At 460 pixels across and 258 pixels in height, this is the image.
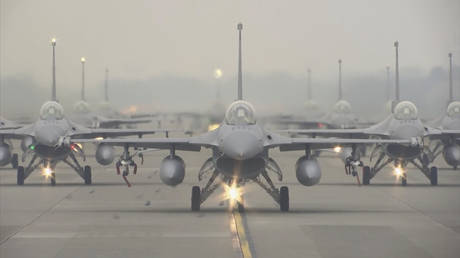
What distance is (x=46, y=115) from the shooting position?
34969 mm

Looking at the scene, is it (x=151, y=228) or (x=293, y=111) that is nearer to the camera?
(x=151, y=228)

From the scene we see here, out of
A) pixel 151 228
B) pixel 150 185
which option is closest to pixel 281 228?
pixel 151 228

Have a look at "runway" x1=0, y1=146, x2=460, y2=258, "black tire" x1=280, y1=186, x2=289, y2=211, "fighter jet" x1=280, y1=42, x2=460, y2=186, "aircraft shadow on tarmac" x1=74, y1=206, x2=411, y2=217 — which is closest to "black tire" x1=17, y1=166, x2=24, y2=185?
"runway" x1=0, y1=146, x2=460, y2=258

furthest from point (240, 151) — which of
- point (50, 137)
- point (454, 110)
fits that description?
point (454, 110)

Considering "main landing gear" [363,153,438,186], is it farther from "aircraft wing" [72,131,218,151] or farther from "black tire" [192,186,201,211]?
"aircraft wing" [72,131,218,151]

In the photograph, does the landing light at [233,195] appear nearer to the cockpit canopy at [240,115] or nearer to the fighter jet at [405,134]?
the cockpit canopy at [240,115]

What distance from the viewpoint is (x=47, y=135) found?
33625 millimetres

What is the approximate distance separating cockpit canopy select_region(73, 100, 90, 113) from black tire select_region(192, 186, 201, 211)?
38933 mm

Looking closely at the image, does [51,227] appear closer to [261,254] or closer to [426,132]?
[261,254]

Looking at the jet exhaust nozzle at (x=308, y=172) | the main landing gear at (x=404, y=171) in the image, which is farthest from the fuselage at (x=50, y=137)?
the main landing gear at (x=404, y=171)

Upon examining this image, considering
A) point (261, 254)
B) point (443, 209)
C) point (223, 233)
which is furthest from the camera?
point (443, 209)

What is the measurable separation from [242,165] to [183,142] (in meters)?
2.21

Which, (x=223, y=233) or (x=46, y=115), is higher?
(x=46, y=115)

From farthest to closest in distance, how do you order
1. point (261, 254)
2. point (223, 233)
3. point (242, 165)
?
point (242, 165), point (223, 233), point (261, 254)
